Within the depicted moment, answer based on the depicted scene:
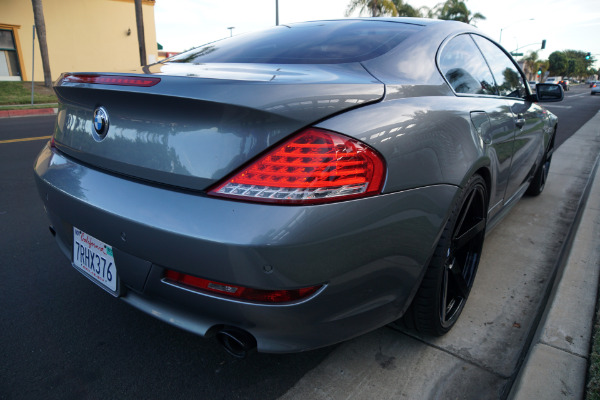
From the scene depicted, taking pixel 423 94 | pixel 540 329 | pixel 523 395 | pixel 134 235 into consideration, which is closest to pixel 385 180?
pixel 423 94

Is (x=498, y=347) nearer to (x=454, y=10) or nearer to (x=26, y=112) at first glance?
(x=26, y=112)

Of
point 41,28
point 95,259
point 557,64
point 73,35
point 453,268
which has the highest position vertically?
point 557,64

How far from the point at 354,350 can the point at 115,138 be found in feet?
4.53

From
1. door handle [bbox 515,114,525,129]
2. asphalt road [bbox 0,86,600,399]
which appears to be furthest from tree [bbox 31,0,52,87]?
door handle [bbox 515,114,525,129]

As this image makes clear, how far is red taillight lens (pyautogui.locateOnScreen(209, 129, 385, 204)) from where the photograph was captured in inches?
49.0

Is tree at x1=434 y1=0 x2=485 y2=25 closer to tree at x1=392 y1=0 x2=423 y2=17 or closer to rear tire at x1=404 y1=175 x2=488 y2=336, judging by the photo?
tree at x1=392 y1=0 x2=423 y2=17

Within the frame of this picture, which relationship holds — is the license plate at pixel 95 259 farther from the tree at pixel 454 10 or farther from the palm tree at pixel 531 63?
the palm tree at pixel 531 63

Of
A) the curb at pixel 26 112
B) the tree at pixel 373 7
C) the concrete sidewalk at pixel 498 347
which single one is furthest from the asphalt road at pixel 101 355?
the tree at pixel 373 7

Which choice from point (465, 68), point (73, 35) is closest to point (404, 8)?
point (73, 35)

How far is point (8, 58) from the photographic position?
19.5m

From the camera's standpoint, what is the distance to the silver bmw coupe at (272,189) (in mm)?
1256

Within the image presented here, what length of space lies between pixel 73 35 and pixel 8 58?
3273mm

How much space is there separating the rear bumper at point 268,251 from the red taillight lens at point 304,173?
0.12ft

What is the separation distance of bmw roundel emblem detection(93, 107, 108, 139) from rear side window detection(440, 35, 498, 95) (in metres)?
1.53
